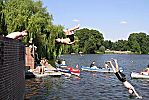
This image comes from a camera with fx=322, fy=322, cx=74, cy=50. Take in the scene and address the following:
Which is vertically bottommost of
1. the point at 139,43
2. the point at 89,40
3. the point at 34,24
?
the point at 34,24

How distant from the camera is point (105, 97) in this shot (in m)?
22.9

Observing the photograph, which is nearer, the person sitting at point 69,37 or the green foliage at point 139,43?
the person sitting at point 69,37

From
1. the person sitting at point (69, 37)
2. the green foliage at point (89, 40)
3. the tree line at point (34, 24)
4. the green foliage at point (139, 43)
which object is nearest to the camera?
the person sitting at point (69, 37)

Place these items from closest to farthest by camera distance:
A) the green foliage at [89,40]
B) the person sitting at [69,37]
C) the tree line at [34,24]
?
1. the person sitting at [69,37]
2. the tree line at [34,24]
3. the green foliage at [89,40]

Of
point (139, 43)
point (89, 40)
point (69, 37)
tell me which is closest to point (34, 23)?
point (69, 37)

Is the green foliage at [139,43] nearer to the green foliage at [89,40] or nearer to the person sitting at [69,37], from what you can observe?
the green foliage at [89,40]

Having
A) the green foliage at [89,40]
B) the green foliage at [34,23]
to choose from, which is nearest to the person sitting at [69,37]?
the green foliage at [34,23]

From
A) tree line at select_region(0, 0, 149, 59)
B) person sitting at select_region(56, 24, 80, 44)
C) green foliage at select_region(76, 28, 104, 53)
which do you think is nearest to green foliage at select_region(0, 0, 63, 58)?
tree line at select_region(0, 0, 149, 59)

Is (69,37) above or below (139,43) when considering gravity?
below

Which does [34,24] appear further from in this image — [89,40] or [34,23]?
[89,40]

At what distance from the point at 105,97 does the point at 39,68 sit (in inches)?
475

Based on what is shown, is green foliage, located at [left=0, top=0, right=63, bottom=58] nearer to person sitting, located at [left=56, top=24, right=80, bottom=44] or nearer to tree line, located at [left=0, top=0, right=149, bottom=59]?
tree line, located at [left=0, top=0, right=149, bottom=59]

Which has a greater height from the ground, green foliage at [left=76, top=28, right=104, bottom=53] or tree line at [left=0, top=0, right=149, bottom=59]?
green foliage at [left=76, top=28, right=104, bottom=53]

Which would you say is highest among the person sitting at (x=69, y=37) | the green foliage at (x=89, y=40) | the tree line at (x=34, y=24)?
the green foliage at (x=89, y=40)
